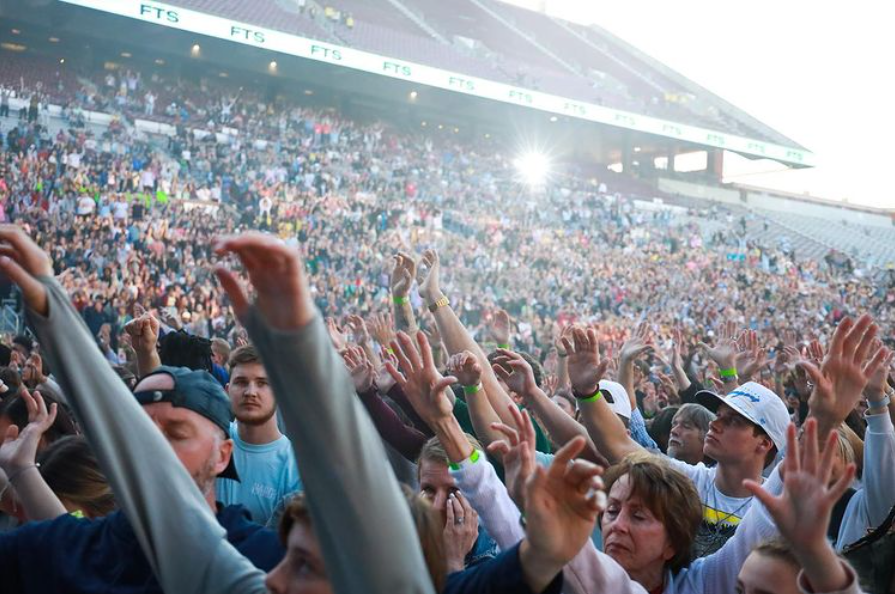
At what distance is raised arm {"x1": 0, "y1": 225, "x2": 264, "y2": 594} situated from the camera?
5.58 feet

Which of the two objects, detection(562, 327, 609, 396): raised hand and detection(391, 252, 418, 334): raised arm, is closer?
detection(562, 327, 609, 396): raised hand

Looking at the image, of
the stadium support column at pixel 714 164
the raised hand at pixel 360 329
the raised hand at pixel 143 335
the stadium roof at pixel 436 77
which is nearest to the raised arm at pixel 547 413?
the raised hand at pixel 143 335

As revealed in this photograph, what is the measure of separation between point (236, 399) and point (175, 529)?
6.15 ft

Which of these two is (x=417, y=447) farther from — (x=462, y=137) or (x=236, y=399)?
(x=462, y=137)

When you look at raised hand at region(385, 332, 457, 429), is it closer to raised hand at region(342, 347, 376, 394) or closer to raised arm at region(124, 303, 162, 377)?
raised hand at region(342, 347, 376, 394)

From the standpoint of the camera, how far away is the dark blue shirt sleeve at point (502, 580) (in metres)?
1.51

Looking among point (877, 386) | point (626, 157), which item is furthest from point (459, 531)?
point (626, 157)

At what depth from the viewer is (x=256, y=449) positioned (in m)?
3.52

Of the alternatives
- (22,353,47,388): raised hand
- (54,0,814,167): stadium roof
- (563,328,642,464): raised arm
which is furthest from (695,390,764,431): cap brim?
(54,0,814,167): stadium roof

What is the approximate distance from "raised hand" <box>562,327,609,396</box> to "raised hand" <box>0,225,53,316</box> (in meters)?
1.98

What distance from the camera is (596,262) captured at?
24.6m

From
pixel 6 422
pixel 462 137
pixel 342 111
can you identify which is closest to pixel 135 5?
pixel 342 111

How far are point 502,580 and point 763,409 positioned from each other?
7.31ft

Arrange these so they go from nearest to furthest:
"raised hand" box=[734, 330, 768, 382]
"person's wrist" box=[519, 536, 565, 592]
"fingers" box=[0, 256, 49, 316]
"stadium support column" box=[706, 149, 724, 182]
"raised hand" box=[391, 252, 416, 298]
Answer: "person's wrist" box=[519, 536, 565, 592] < "fingers" box=[0, 256, 49, 316] < "raised hand" box=[391, 252, 416, 298] < "raised hand" box=[734, 330, 768, 382] < "stadium support column" box=[706, 149, 724, 182]
